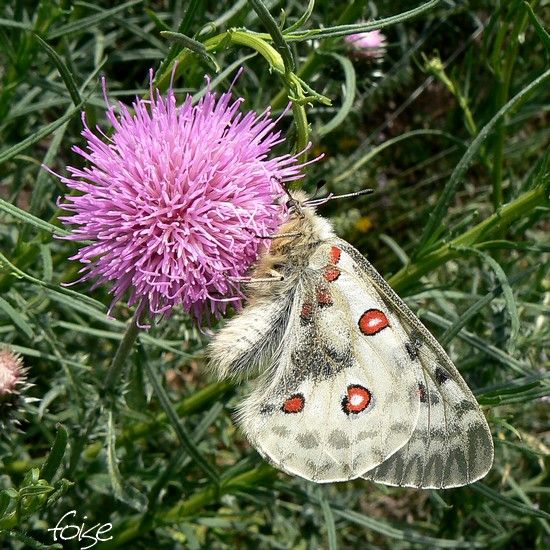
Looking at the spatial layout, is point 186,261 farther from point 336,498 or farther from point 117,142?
point 336,498

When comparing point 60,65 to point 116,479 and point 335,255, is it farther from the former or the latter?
point 116,479

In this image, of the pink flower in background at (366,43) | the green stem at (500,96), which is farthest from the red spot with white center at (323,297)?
the pink flower in background at (366,43)

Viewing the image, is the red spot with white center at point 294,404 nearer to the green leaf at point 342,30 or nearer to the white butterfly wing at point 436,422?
the white butterfly wing at point 436,422

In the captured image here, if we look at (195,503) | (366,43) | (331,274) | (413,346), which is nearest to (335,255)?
(331,274)

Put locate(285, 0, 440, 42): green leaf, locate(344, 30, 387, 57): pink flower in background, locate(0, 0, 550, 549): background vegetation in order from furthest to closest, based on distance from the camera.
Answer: locate(344, 30, 387, 57): pink flower in background → locate(0, 0, 550, 549): background vegetation → locate(285, 0, 440, 42): green leaf

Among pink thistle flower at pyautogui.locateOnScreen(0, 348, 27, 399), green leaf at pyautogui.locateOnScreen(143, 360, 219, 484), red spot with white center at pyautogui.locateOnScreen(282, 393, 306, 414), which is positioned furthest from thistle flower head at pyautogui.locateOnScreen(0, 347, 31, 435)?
red spot with white center at pyautogui.locateOnScreen(282, 393, 306, 414)

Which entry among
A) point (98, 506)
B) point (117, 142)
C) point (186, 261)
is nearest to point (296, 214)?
point (186, 261)

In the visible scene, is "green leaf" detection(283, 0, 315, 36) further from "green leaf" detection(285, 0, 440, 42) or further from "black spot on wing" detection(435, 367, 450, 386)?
"black spot on wing" detection(435, 367, 450, 386)
